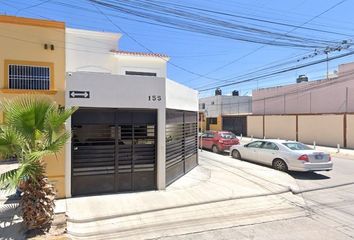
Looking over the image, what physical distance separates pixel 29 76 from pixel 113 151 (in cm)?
458

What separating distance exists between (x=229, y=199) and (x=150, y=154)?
105 inches

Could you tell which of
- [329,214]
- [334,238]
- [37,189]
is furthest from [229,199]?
[37,189]

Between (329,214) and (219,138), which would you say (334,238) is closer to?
(329,214)

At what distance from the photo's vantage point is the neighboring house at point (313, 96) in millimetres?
32656

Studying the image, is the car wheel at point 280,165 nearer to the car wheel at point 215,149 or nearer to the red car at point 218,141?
the red car at point 218,141

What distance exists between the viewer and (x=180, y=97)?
1212cm

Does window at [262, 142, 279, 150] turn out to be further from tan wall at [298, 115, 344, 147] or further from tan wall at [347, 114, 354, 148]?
tan wall at [298, 115, 344, 147]

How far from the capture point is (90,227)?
23.0ft

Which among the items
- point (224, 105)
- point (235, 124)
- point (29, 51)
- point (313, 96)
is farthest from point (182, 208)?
point (224, 105)

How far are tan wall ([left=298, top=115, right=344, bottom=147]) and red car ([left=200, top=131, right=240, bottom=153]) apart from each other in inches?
395

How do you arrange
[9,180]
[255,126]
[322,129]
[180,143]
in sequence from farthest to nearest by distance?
[255,126] < [322,129] < [180,143] < [9,180]

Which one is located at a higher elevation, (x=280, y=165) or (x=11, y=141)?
(x=11, y=141)

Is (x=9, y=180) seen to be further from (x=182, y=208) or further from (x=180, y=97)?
(x=180, y=97)

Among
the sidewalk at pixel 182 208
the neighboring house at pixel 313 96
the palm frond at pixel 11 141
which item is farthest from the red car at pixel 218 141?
the neighboring house at pixel 313 96
